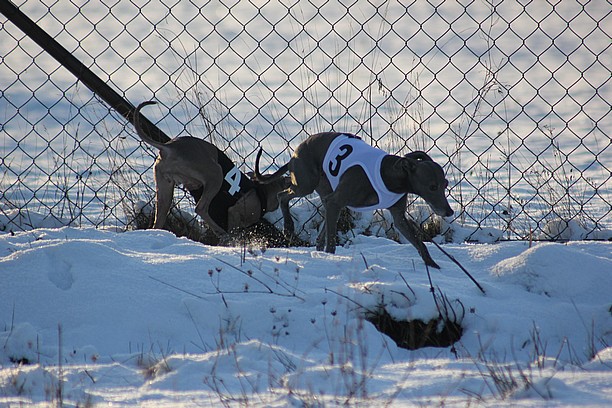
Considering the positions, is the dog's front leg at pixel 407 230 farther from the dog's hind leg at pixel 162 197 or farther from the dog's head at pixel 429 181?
the dog's hind leg at pixel 162 197

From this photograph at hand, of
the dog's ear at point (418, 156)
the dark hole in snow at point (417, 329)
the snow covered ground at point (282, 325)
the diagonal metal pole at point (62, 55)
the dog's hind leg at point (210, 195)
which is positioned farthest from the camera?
the dog's hind leg at point (210, 195)

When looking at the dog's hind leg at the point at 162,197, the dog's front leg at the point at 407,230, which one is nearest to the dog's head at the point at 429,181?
the dog's front leg at the point at 407,230

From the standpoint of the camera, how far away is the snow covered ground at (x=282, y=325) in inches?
95.3

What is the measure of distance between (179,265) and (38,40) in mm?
2469

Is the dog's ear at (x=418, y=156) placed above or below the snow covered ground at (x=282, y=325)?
above

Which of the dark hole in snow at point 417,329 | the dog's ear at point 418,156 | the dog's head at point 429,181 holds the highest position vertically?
the dog's ear at point 418,156

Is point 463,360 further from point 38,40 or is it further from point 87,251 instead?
point 38,40

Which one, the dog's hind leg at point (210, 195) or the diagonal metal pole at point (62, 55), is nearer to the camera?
the diagonal metal pole at point (62, 55)

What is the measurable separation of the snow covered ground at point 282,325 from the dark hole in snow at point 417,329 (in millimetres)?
26

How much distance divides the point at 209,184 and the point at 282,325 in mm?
2702

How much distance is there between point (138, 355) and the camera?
9.59ft

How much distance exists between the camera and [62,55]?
5.62 metres

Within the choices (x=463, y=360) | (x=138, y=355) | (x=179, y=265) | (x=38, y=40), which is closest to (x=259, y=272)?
(x=179, y=265)

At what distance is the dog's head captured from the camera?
14.8 ft
